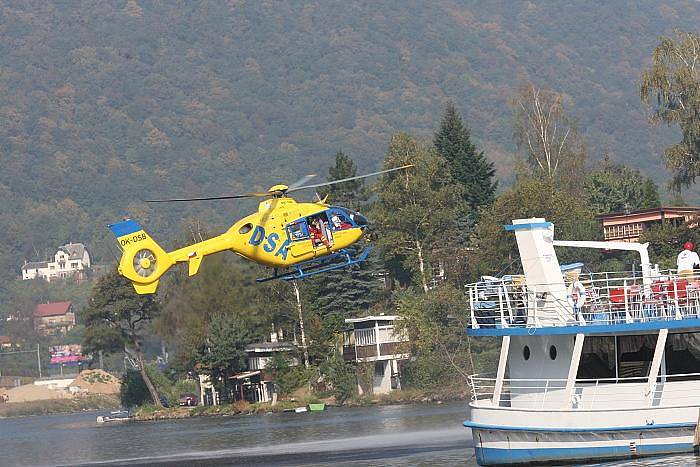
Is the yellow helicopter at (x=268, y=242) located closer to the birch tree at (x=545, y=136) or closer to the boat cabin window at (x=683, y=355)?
the boat cabin window at (x=683, y=355)

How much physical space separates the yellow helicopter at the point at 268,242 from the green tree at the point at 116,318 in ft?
199

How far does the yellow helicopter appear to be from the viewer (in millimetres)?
58156

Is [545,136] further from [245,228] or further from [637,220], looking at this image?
[245,228]

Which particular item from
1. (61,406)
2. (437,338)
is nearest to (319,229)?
(437,338)

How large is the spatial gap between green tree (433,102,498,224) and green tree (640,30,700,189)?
29617mm

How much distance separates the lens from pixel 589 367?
40.5 metres

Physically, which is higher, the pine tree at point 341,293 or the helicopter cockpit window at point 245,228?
the pine tree at point 341,293

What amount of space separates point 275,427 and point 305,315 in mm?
23882

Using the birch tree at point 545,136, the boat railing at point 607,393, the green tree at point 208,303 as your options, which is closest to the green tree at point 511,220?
the green tree at point 208,303

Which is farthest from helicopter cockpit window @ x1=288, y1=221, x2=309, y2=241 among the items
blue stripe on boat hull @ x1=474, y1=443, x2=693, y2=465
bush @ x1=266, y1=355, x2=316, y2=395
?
bush @ x1=266, y1=355, x2=316, y2=395

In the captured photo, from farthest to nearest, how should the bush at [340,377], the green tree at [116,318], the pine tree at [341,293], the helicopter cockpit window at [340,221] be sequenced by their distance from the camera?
1. the green tree at [116,318]
2. the pine tree at [341,293]
3. the bush at [340,377]
4. the helicopter cockpit window at [340,221]

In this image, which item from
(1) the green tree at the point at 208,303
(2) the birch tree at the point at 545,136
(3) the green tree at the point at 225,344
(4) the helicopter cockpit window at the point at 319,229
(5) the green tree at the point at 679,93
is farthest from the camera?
(2) the birch tree at the point at 545,136

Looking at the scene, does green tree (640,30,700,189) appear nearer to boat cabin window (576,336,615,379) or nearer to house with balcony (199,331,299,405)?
house with balcony (199,331,299,405)

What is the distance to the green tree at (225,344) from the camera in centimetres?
10862
